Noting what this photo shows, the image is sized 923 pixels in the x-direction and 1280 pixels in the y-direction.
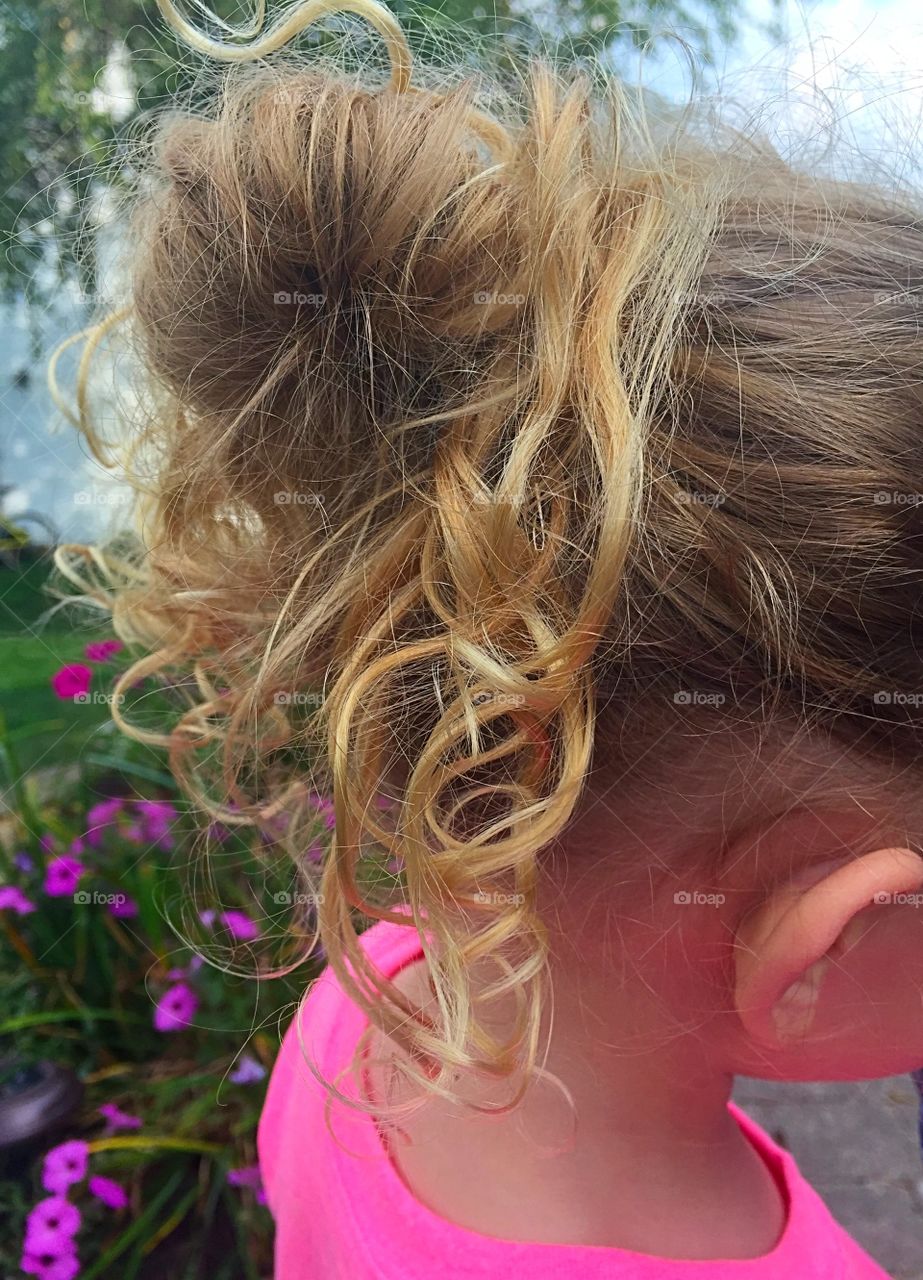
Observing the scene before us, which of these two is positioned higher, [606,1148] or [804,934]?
[804,934]

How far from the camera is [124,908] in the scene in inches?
64.0

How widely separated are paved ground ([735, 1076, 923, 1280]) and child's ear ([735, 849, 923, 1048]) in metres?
1.48

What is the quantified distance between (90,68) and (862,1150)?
2408 mm

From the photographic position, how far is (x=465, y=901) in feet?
2.03

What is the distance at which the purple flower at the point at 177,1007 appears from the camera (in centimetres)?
148

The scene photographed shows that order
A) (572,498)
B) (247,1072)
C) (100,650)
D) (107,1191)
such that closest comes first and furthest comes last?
1. (572,498)
2. (100,650)
3. (107,1191)
4. (247,1072)

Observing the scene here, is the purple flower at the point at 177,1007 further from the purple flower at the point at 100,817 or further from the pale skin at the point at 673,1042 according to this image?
the pale skin at the point at 673,1042

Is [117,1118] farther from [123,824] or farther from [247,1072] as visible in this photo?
[123,824]

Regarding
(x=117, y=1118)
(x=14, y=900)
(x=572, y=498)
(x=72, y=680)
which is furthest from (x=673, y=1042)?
(x=14, y=900)

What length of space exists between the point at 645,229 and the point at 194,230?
31cm

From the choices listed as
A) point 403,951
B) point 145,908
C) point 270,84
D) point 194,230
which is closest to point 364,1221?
point 403,951

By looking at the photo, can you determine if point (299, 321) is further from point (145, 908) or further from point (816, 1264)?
point (145, 908)

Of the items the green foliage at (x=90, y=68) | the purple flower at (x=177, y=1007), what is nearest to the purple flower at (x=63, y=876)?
the purple flower at (x=177, y=1007)

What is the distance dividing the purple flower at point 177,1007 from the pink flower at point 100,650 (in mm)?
640
